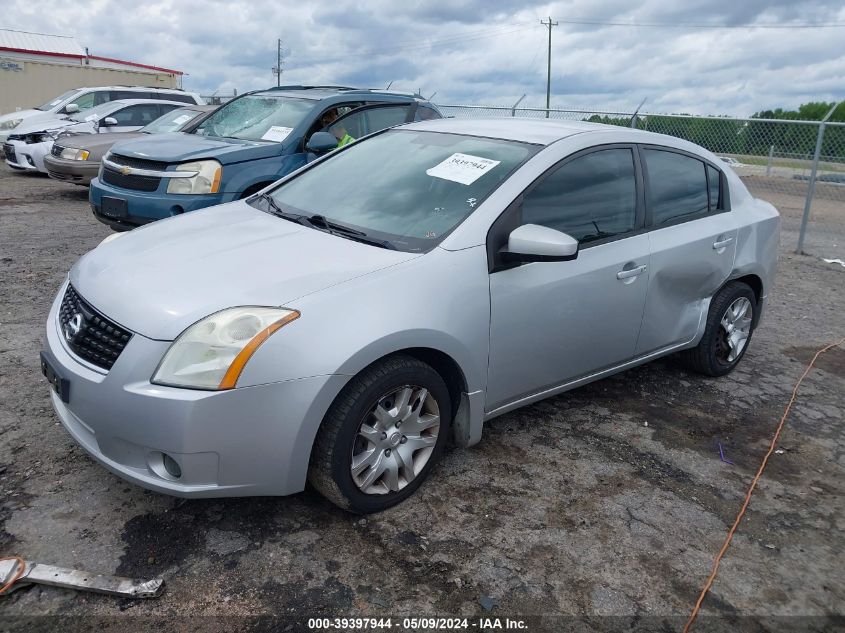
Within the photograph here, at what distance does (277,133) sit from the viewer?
6.86 meters

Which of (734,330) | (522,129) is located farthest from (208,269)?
(734,330)

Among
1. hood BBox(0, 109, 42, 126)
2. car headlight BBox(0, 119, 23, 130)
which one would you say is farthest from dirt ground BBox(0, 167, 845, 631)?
car headlight BBox(0, 119, 23, 130)

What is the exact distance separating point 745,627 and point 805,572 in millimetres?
493

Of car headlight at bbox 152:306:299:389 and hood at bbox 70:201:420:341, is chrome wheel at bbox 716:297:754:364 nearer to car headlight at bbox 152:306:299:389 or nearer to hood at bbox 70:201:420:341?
hood at bbox 70:201:420:341

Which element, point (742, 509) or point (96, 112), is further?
point (96, 112)

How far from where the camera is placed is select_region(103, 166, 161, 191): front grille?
6352 millimetres

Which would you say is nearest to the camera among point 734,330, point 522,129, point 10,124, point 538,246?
point 538,246

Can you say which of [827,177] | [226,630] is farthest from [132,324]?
[827,177]

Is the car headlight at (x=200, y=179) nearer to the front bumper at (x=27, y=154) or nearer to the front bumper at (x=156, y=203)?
the front bumper at (x=156, y=203)

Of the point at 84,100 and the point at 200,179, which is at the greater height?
the point at 84,100

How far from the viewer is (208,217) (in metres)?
3.72

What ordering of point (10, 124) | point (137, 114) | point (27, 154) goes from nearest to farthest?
1. point (137, 114)
2. point (27, 154)
3. point (10, 124)

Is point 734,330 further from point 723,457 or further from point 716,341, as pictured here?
point 723,457

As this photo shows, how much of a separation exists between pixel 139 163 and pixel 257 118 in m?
1.35
